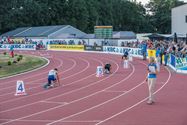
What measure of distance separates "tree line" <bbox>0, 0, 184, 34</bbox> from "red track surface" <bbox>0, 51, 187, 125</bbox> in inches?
2393

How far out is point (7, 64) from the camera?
39562 millimetres

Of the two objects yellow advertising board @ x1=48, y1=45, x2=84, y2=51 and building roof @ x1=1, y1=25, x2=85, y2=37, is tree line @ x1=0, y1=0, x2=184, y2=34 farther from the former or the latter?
yellow advertising board @ x1=48, y1=45, x2=84, y2=51

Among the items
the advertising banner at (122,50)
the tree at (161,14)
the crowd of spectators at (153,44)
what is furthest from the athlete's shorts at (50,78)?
the tree at (161,14)

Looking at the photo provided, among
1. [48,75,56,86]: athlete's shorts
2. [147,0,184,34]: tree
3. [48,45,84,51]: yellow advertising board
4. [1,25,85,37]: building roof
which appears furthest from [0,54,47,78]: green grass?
[147,0,184,34]: tree

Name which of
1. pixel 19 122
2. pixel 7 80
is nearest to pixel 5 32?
pixel 7 80

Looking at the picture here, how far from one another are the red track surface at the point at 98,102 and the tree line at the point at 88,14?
60.8 metres

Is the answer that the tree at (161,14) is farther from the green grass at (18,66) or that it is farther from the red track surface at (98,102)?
the red track surface at (98,102)

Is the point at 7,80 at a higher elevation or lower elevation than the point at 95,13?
lower

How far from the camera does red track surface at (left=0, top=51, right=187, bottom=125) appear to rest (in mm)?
13859

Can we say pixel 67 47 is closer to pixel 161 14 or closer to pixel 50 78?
pixel 50 78

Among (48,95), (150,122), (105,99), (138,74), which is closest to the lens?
(150,122)

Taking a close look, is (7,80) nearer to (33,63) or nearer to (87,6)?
(33,63)

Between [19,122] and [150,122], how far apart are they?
419cm

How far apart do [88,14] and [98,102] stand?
77.5m
